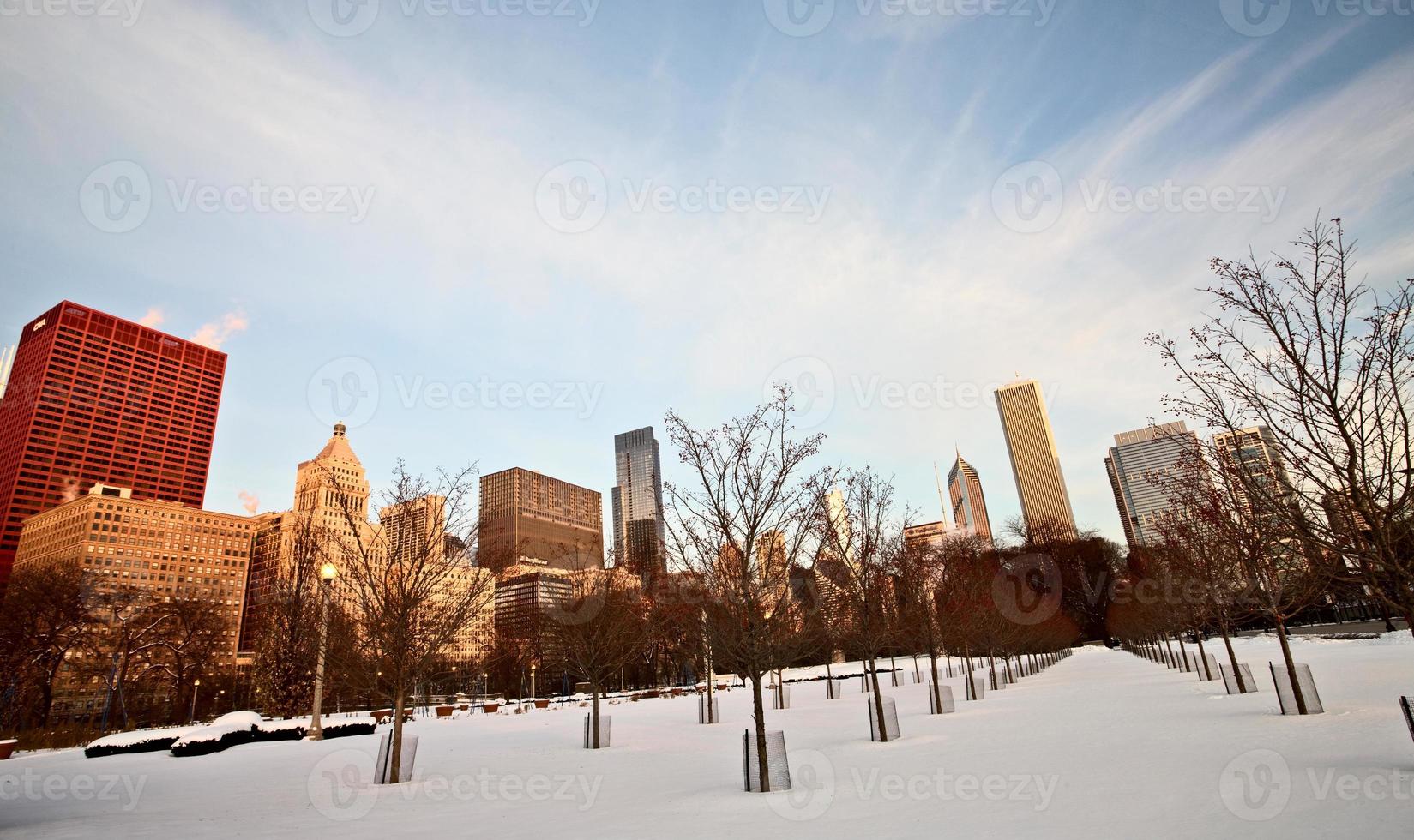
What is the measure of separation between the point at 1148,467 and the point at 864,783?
110 m

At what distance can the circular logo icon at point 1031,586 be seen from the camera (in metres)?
61.0

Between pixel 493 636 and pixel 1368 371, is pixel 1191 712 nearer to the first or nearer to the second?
pixel 1368 371

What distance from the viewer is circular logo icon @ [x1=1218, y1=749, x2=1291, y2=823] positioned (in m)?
7.25

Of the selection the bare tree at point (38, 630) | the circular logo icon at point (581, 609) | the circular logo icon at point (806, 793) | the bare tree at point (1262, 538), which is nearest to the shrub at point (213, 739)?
the circular logo icon at point (581, 609)

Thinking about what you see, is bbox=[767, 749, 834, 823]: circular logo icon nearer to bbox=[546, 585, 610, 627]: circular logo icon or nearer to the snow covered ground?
the snow covered ground

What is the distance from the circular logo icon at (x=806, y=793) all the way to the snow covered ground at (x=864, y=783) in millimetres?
65

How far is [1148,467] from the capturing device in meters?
101

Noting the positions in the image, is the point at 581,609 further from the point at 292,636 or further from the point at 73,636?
the point at 73,636

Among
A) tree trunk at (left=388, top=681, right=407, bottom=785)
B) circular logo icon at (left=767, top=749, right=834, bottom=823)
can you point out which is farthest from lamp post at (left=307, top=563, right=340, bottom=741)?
circular logo icon at (left=767, top=749, right=834, bottom=823)

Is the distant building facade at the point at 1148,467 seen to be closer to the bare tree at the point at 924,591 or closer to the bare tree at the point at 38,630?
the bare tree at the point at 924,591

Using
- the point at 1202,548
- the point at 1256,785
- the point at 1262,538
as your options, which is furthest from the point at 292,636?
the point at 1202,548

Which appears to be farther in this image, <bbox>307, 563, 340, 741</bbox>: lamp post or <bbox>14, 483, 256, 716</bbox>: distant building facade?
<bbox>14, 483, 256, 716</bbox>: distant building facade

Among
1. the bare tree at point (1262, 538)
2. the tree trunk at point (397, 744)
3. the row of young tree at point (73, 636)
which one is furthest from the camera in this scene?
the row of young tree at point (73, 636)

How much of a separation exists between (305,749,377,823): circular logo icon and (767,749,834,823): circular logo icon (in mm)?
6468
